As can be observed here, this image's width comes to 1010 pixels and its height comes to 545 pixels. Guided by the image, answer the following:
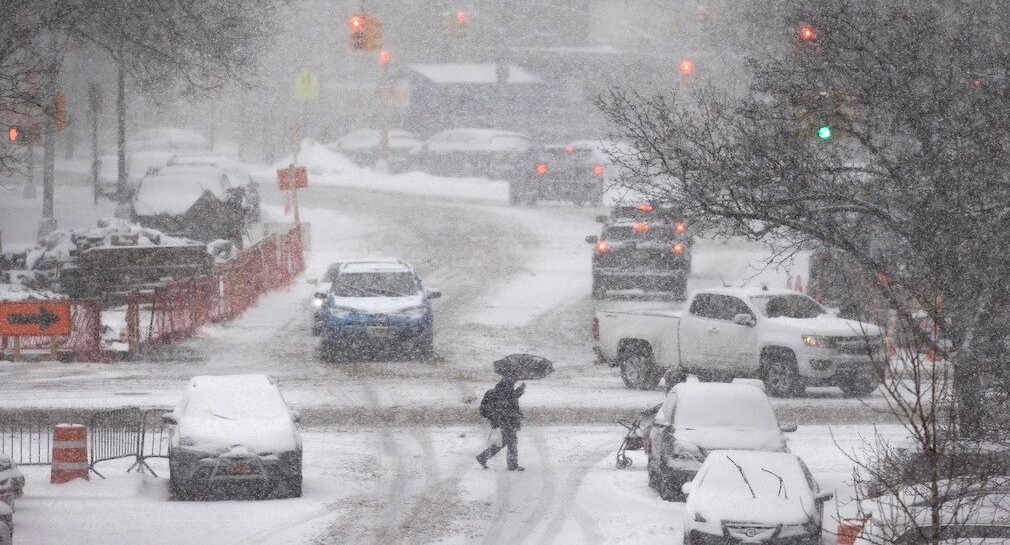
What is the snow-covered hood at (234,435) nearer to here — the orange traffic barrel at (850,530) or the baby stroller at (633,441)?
the baby stroller at (633,441)

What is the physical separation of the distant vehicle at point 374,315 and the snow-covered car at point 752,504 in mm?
13271

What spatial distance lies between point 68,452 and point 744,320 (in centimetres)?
1119

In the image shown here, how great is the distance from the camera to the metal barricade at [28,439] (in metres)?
18.6

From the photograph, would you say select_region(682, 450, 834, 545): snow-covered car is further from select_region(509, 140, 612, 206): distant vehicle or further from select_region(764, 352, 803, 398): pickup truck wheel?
select_region(509, 140, 612, 206): distant vehicle

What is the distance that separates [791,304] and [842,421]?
3.14 metres

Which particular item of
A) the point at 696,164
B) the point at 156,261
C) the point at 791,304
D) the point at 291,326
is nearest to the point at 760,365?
the point at 791,304

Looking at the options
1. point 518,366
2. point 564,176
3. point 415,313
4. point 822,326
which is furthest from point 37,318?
point 564,176

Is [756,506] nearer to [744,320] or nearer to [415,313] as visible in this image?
[744,320]

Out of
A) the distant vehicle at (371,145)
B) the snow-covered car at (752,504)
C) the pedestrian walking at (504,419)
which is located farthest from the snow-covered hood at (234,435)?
the distant vehicle at (371,145)

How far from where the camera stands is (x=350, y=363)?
27.6m

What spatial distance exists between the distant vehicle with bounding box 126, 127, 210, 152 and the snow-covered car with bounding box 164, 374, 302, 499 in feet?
141

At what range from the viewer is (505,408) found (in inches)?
737

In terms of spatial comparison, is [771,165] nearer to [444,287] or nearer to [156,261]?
[156,261]

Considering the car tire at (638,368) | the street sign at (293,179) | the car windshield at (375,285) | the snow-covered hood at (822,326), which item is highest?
Answer: the street sign at (293,179)
